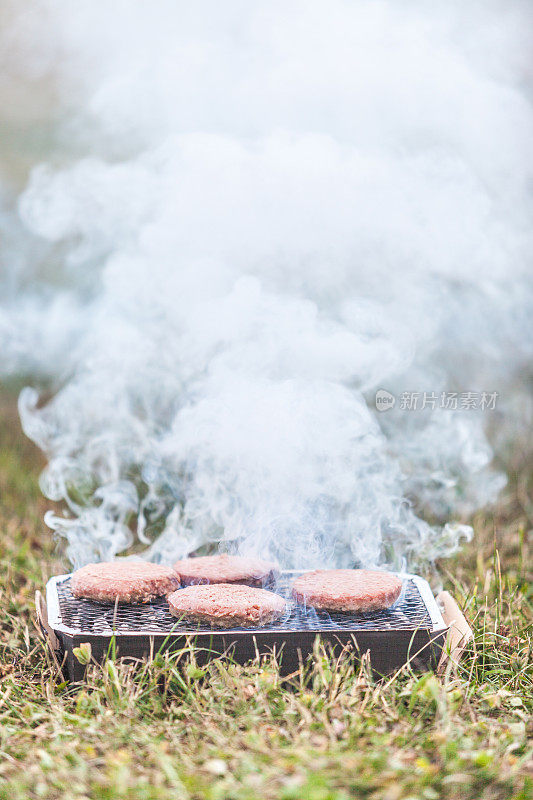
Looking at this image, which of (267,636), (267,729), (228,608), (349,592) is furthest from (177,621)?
(349,592)

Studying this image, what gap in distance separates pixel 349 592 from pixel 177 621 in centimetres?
62

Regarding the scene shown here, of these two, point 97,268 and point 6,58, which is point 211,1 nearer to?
point 6,58

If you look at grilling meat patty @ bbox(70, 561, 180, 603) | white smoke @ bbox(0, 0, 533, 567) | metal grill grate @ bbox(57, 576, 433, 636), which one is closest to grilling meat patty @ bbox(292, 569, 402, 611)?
metal grill grate @ bbox(57, 576, 433, 636)

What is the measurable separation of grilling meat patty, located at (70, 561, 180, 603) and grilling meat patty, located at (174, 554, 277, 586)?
10 centimetres

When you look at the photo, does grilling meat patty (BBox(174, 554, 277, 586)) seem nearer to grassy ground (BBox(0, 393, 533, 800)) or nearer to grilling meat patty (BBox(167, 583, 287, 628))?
grilling meat patty (BBox(167, 583, 287, 628))

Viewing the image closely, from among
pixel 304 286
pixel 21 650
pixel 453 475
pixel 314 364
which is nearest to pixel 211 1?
pixel 304 286

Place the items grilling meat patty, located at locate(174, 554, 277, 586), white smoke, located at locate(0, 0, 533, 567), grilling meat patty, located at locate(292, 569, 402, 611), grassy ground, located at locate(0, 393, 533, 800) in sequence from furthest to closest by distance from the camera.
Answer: white smoke, located at locate(0, 0, 533, 567) → grilling meat patty, located at locate(174, 554, 277, 586) → grilling meat patty, located at locate(292, 569, 402, 611) → grassy ground, located at locate(0, 393, 533, 800)

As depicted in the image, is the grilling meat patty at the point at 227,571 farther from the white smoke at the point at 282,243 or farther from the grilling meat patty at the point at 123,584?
the white smoke at the point at 282,243

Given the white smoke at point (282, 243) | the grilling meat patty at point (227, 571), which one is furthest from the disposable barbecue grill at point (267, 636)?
the white smoke at point (282, 243)

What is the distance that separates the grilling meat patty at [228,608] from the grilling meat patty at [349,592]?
0.11 m

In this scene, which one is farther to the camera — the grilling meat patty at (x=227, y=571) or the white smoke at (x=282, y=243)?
the white smoke at (x=282, y=243)

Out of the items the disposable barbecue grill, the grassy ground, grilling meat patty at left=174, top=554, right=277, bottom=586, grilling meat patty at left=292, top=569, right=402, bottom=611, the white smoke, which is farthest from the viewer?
the white smoke

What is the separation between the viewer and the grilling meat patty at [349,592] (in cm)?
255

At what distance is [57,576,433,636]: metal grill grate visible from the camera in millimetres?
2438
